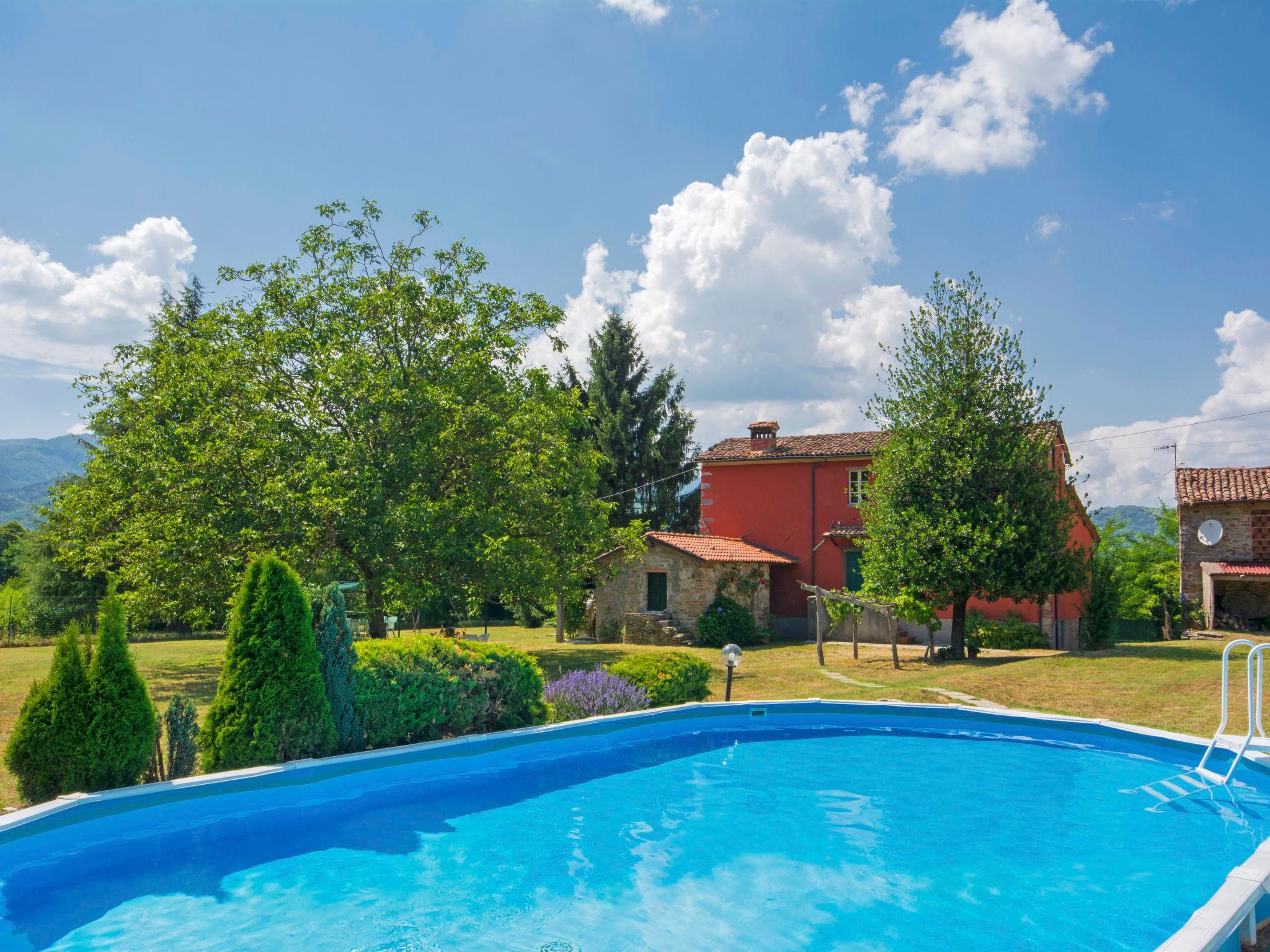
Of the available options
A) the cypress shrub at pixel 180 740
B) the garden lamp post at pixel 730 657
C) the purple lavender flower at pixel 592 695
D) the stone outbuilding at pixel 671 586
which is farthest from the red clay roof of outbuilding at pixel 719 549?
the cypress shrub at pixel 180 740

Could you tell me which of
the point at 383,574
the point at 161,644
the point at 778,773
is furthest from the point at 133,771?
the point at 161,644

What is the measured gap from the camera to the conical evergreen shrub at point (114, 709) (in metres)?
7.08

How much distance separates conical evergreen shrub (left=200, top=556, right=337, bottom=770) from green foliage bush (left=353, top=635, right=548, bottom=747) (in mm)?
965

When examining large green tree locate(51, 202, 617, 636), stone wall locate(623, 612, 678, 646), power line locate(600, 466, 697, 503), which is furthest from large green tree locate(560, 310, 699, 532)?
large green tree locate(51, 202, 617, 636)

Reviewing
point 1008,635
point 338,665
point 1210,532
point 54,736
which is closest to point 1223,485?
point 1210,532

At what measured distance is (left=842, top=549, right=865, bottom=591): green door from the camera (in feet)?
90.2

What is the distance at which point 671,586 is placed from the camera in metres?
26.3

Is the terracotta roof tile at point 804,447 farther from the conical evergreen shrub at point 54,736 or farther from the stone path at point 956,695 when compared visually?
the conical evergreen shrub at point 54,736

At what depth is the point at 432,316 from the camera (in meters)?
19.5

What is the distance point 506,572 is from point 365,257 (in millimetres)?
9348

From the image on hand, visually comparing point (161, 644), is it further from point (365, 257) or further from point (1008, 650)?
point (1008, 650)

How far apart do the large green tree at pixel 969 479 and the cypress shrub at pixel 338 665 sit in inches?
566

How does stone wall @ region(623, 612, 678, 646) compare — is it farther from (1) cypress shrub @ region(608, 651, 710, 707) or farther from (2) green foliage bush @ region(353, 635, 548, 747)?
(2) green foliage bush @ region(353, 635, 548, 747)

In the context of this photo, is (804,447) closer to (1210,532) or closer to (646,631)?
(646,631)
